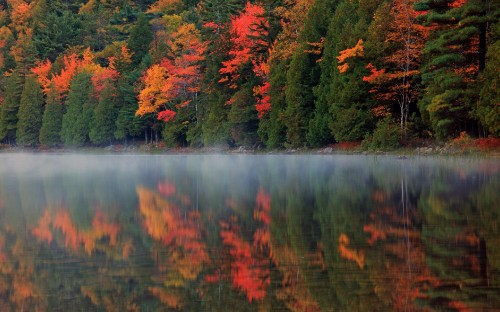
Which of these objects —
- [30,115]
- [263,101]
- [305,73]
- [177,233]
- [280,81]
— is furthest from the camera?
[30,115]

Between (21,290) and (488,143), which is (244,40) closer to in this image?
(488,143)

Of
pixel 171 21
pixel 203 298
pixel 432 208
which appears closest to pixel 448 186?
pixel 432 208

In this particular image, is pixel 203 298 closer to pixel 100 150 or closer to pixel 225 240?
pixel 225 240

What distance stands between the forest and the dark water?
68.2 ft

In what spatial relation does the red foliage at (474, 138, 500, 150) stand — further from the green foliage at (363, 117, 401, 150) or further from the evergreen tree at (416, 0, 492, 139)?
the green foliage at (363, 117, 401, 150)

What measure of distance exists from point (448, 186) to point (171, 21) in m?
92.0

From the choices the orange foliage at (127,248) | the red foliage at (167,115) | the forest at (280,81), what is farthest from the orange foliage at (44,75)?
the orange foliage at (127,248)

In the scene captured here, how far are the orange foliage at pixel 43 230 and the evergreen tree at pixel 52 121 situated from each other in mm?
83005

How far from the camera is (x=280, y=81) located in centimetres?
5900

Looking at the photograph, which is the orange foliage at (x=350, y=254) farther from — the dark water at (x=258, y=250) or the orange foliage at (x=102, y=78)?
the orange foliage at (x=102, y=78)

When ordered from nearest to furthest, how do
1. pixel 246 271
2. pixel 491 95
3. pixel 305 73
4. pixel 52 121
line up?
1. pixel 246 271
2. pixel 491 95
3. pixel 305 73
4. pixel 52 121

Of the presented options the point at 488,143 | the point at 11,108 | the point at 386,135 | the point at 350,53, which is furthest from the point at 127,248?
the point at 11,108

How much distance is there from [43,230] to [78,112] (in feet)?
266

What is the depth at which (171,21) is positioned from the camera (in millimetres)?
110438
